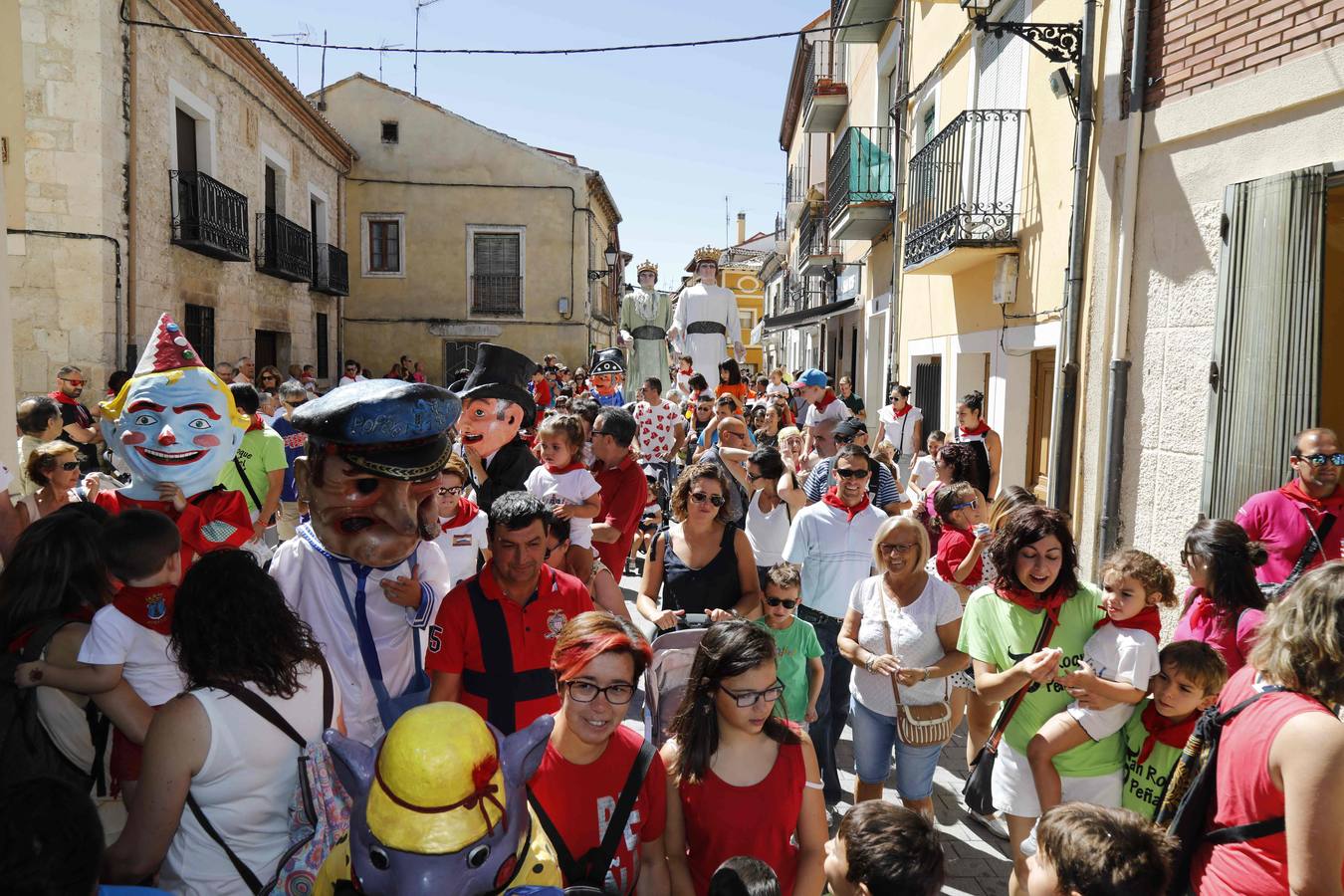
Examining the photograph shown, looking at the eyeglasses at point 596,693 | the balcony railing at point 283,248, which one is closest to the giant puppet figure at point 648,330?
the eyeglasses at point 596,693

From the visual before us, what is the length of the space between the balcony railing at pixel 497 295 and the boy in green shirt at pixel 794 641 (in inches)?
831

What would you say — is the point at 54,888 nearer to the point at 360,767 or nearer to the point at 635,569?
the point at 360,767

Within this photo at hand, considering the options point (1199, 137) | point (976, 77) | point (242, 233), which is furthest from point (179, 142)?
point (1199, 137)

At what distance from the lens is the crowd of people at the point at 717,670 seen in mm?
2000

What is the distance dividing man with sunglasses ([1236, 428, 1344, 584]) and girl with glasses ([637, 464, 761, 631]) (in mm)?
2538

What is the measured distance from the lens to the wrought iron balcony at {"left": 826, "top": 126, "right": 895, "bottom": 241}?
41.2 ft

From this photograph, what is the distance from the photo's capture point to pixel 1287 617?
2.13 meters

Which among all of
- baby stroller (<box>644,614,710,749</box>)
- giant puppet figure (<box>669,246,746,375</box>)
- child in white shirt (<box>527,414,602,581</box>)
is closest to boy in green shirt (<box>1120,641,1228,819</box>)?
baby stroller (<box>644,614,710,749</box>)

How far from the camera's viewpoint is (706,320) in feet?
28.7

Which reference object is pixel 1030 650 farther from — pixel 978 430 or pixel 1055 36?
pixel 1055 36

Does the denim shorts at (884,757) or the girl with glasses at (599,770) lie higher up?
the girl with glasses at (599,770)

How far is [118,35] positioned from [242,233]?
13.5 feet

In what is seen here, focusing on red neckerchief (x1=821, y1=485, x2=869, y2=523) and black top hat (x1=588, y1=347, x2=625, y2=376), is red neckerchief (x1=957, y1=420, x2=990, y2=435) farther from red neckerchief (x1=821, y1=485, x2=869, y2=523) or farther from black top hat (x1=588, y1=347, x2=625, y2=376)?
black top hat (x1=588, y1=347, x2=625, y2=376)

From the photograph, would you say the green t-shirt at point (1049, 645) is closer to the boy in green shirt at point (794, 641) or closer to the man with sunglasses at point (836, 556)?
the boy in green shirt at point (794, 641)
